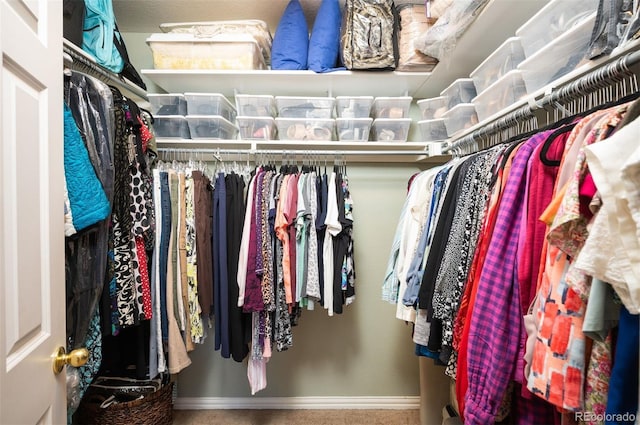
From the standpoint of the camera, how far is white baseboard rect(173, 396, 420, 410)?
1994mm

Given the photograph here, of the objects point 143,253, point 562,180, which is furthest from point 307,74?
point 562,180

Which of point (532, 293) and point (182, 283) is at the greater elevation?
point (532, 293)

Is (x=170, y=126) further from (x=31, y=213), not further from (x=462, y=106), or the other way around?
(x=462, y=106)

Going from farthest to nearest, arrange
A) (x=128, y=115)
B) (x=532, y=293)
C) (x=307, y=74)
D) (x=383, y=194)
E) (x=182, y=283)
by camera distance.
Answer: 1. (x=383, y=194)
2. (x=307, y=74)
3. (x=182, y=283)
4. (x=128, y=115)
5. (x=532, y=293)

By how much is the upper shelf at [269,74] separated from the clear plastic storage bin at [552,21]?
1.24ft

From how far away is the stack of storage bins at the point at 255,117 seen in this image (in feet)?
5.41

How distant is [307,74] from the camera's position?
1589mm

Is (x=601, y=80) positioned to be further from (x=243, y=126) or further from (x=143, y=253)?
(x=143, y=253)

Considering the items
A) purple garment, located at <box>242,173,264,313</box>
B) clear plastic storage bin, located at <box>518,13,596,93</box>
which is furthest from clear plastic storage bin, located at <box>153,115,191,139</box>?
clear plastic storage bin, located at <box>518,13,596,93</box>

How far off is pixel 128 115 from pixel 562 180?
1.49 meters

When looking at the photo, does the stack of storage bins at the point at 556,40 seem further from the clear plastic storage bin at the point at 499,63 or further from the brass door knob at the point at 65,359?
the brass door knob at the point at 65,359

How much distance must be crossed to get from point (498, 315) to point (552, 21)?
89 centimetres

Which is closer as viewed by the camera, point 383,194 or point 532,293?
point 532,293

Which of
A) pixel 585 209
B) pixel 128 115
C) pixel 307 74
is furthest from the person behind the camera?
pixel 307 74
